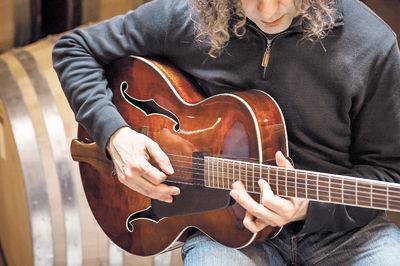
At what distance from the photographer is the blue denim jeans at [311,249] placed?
45.9 inches

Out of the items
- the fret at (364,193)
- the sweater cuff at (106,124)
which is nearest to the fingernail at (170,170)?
the sweater cuff at (106,124)

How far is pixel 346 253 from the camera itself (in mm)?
1183

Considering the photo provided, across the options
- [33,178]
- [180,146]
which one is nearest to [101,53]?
[180,146]

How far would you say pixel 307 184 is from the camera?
1.06 m

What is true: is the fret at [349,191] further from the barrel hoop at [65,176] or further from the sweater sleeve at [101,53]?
the barrel hoop at [65,176]

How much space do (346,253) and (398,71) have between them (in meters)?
0.29

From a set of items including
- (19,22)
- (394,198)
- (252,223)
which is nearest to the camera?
(394,198)

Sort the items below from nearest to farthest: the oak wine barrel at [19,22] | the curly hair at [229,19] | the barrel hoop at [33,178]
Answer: the curly hair at [229,19] → the barrel hoop at [33,178] → the oak wine barrel at [19,22]

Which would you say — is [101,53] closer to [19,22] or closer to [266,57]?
[266,57]

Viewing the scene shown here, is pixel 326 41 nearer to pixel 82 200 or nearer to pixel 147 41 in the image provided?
pixel 147 41

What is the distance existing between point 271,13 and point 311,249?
38 centimetres

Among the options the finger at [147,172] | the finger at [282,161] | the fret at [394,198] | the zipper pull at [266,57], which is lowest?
the finger at [147,172]

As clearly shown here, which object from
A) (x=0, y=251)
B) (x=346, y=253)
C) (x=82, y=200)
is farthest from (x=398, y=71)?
(x=0, y=251)

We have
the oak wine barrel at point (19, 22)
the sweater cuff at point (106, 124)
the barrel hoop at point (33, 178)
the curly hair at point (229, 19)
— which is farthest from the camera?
the oak wine barrel at point (19, 22)
